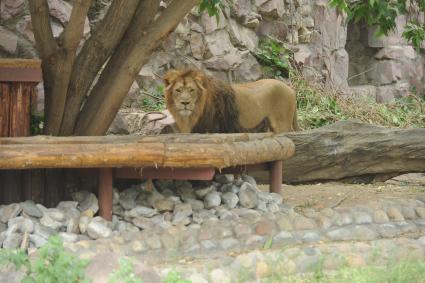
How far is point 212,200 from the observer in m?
5.78

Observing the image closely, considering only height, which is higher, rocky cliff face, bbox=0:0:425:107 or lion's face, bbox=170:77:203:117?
rocky cliff face, bbox=0:0:425:107

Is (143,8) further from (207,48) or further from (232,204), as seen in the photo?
(207,48)

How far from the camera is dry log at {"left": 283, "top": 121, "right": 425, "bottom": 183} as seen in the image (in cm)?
819

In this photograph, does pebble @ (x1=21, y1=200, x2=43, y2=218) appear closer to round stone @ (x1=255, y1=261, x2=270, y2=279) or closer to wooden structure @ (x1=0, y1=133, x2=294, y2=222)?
wooden structure @ (x1=0, y1=133, x2=294, y2=222)

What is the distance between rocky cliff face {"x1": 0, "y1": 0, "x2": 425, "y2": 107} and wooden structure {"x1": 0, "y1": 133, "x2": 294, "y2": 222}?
3.41 meters

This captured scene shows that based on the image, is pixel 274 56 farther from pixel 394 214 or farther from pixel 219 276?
pixel 219 276

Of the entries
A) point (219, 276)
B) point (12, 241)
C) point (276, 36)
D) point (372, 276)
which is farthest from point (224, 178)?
Answer: point (276, 36)

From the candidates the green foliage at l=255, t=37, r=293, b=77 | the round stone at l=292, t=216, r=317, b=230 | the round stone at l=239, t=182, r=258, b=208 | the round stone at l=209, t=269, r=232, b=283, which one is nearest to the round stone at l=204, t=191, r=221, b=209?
the round stone at l=239, t=182, r=258, b=208

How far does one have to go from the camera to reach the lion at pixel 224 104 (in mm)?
7301

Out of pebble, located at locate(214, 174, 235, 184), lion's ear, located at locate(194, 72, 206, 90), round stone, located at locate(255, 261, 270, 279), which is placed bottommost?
round stone, located at locate(255, 261, 270, 279)

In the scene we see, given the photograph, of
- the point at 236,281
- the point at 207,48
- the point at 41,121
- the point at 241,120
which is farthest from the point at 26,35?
the point at 236,281

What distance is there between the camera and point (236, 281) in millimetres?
4535

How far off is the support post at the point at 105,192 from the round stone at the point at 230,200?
39.5 inches

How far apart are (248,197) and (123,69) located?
143cm
